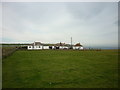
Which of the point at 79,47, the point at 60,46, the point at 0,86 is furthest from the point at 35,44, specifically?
the point at 0,86

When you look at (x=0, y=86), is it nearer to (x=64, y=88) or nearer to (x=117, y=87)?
(x=64, y=88)

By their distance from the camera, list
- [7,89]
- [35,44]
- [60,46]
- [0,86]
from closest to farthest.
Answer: [7,89], [0,86], [35,44], [60,46]

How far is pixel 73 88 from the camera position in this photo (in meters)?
6.12

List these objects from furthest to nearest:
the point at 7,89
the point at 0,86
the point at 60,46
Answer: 1. the point at 60,46
2. the point at 0,86
3. the point at 7,89

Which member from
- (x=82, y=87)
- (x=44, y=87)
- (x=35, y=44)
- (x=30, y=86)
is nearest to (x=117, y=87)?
(x=82, y=87)

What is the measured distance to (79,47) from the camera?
60844 millimetres

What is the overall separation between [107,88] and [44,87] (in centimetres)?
358

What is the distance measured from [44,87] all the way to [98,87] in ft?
10.1

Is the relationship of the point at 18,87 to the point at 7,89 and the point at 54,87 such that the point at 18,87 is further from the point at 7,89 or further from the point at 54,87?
the point at 54,87

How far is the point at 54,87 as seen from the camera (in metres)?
6.25

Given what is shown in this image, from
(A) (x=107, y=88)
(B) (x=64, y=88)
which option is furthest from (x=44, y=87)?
(A) (x=107, y=88)

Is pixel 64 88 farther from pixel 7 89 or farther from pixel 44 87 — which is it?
pixel 7 89

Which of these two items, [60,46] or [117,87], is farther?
[60,46]

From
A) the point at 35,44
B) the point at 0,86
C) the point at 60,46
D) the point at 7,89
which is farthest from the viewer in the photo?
the point at 60,46
